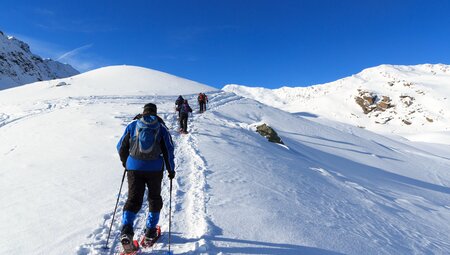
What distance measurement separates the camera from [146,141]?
4293mm

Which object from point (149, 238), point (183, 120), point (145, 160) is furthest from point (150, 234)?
point (183, 120)

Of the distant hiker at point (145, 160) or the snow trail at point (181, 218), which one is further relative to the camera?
the snow trail at point (181, 218)

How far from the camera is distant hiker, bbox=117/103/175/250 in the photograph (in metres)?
4.29

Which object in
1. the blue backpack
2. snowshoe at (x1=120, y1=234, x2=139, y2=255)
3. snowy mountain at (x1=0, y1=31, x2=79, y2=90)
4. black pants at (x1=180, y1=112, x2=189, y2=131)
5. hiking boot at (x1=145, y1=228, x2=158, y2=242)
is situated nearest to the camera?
snowshoe at (x1=120, y1=234, x2=139, y2=255)

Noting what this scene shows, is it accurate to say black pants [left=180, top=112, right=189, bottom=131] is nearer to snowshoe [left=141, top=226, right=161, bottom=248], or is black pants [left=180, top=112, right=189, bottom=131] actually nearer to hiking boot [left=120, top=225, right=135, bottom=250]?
snowshoe [left=141, top=226, right=161, bottom=248]

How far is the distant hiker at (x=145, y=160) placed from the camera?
14.1ft

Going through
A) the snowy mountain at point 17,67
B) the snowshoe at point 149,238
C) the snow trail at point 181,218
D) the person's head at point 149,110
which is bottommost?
the snow trail at point 181,218

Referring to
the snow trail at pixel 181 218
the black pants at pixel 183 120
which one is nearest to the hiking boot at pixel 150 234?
the snow trail at pixel 181 218

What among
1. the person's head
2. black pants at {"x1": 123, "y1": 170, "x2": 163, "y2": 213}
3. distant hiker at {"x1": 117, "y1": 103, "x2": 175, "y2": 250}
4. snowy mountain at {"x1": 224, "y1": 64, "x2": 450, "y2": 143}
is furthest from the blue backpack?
snowy mountain at {"x1": 224, "y1": 64, "x2": 450, "y2": 143}

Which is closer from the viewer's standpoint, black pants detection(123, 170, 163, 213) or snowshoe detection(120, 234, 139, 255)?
snowshoe detection(120, 234, 139, 255)

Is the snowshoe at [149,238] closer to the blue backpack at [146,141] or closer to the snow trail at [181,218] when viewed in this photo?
the snow trail at [181,218]

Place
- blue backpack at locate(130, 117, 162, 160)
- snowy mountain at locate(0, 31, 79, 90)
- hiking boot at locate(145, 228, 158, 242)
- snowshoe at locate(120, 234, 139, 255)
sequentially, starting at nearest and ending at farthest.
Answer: snowshoe at locate(120, 234, 139, 255)
blue backpack at locate(130, 117, 162, 160)
hiking boot at locate(145, 228, 158, 242)
snowy mountain at locate(0, 31, 79, 90)

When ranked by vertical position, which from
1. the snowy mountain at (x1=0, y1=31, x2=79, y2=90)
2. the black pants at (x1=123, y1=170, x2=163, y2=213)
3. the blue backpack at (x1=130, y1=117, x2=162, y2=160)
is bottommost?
the black pants at (x1=123, y1=170, x2=163, y2=213)

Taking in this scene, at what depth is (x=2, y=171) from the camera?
25.7 ft
